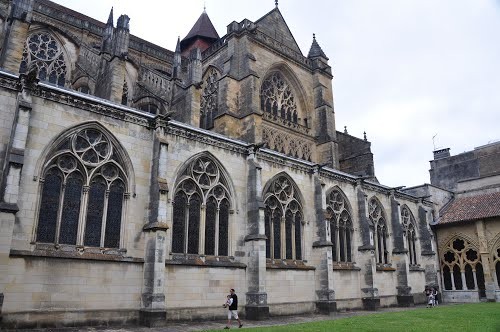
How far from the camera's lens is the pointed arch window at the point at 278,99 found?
3057 cm

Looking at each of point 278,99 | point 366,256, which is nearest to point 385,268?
point 366,256

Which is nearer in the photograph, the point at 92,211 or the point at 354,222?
the point at 92,211

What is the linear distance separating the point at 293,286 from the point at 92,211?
32.3ft

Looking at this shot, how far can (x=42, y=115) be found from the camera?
42.2 ft

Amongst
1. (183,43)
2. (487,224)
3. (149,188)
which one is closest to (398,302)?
(487,224)

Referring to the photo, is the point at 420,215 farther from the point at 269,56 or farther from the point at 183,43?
the point at 183,43

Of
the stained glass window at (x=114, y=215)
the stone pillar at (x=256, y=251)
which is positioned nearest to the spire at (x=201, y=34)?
the stone pillar at (x=256, y=251)

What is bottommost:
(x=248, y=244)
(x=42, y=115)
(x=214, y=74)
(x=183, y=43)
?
(x=248, y=244)

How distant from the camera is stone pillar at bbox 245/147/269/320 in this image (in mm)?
16328

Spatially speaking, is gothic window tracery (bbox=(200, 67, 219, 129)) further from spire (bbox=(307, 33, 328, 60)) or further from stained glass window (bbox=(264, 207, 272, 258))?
stained glass window (bbox=(264, 207, 272, 258))

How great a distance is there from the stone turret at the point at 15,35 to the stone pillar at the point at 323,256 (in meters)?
15.6

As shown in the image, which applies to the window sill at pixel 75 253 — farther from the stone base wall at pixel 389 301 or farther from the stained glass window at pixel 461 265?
the stained glass window at pixel 461 265

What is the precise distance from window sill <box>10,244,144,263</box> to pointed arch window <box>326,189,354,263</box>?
1181cm

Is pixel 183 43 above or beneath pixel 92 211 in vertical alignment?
above
